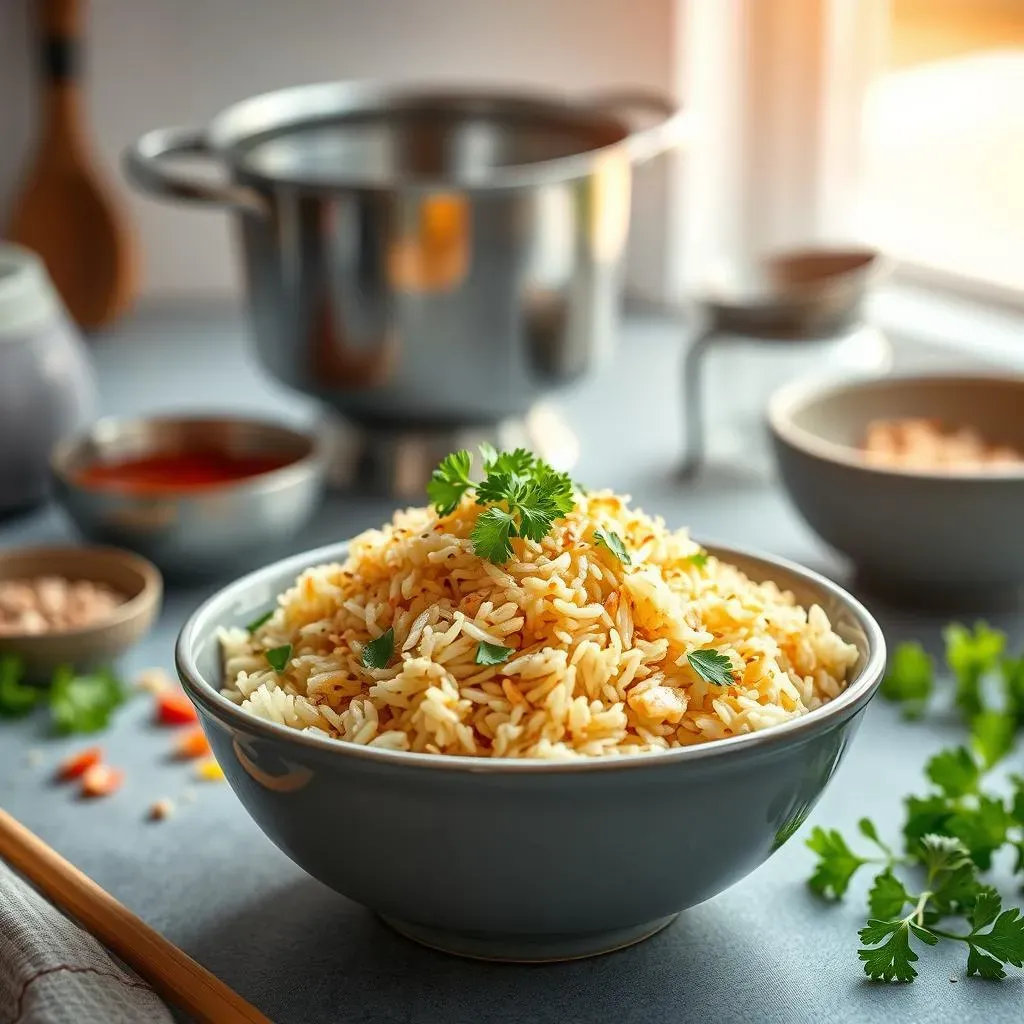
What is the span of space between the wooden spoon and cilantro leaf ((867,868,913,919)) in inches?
68.1

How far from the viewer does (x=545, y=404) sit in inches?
79.6

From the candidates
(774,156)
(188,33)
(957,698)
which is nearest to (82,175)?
(188,33)

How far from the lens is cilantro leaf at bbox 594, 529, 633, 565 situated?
933 millimetres

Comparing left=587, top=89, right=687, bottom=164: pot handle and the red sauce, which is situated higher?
left=587, top=89, right=687, bottom=164: pot handle

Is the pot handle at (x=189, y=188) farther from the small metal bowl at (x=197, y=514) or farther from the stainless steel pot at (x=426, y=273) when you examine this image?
the small metal bowl at (x=197, y=514)

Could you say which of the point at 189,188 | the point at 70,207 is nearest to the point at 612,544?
the point at 189,188

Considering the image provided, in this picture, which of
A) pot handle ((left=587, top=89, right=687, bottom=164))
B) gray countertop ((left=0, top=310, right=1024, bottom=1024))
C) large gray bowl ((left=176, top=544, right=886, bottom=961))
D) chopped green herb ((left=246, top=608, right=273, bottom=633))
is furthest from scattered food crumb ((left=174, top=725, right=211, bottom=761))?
pot handle ((left=587, top=89, right=687, bottom=164))

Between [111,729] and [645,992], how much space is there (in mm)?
563

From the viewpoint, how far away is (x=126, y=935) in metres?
0.96

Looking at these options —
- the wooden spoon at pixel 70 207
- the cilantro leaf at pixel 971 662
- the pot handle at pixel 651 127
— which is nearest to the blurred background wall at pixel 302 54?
the wooden spoon at pixel 70 207

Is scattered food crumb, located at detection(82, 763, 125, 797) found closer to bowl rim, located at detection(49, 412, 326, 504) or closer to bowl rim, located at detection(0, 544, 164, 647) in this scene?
bowl rim, located at detection(0, 544, 164, 647)

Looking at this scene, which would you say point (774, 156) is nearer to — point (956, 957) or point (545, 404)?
point (545, 404)

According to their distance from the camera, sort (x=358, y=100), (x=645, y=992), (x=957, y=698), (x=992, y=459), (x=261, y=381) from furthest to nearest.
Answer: (x=261, y=381) < (x=358, y=100) < (x=992, y=459) < (x=957, y=698) < (x=645, y=992)

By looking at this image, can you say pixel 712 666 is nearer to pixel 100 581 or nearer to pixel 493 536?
pixel 493 536
